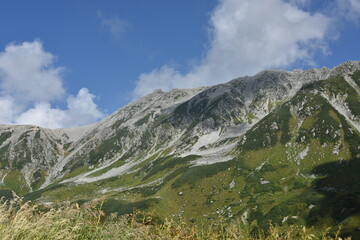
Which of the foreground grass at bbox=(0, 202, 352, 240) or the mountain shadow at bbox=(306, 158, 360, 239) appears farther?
the mountain shadow at bbox=(306, 158, 360, 239)

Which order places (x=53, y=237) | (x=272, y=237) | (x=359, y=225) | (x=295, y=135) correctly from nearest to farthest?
(x=53, y=237) → (x=272, y=237) → (x=359, y=225) → (x=295, y=135)

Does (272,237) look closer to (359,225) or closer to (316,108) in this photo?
(359,225)

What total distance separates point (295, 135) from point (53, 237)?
614 feet

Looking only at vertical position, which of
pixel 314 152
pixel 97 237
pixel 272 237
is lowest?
pixel 314 152

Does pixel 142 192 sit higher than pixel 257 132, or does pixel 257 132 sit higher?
pixel 257 132

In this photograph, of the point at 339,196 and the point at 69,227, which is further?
the point at 339,196

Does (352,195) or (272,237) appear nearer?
(272,237)

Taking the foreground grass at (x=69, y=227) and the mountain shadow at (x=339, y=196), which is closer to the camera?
the foreground grass at (x=69, y=227)

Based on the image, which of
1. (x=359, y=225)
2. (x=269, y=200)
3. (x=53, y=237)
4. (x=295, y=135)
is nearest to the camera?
(x=53, y=237)

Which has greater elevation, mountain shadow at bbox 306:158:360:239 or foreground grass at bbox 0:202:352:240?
foreground grass at bbox 0:202:352:240

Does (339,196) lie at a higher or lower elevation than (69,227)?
lower

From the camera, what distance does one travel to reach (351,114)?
18212 cm

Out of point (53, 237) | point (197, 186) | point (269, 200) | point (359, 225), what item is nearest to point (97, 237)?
point (53, 237)

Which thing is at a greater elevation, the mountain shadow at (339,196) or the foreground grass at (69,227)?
the foreground grass at (69,227)
